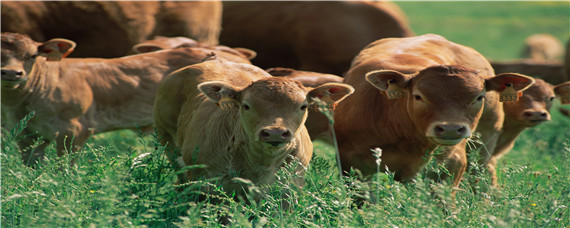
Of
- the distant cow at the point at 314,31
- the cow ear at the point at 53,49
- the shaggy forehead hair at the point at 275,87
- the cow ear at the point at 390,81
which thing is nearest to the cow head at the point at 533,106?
the cow ear at the point at 390,81

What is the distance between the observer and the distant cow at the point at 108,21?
30.5 ft

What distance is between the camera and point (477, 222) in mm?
5062

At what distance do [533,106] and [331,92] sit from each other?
2893 millimetres

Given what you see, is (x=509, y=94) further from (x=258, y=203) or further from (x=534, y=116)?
(x=258, y=203)

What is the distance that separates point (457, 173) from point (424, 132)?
0.70 metres

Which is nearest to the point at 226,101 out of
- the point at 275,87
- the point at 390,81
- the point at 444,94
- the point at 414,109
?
the point at 275,87

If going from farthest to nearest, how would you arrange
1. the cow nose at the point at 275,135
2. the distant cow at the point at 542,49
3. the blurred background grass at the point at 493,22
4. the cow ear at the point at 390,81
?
the blurred background grass at the point at 493,22
the distant cow at the point at 542,49
the cow ear at the point at 390,81
the cow nose at the point at 275,135

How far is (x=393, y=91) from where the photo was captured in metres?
5.79

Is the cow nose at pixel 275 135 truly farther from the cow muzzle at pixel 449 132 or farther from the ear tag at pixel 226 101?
the cow muzzle at pixel 449 132

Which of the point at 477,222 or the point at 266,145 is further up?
the point at 266,145

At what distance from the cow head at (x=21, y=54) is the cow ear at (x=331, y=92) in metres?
3.30

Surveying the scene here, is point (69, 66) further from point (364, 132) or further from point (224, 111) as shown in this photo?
point (364, 132)

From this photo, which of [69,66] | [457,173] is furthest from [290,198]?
[69,66]

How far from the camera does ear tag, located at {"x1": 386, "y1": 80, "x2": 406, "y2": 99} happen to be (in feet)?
19.0
